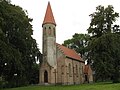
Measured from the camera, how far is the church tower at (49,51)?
4747 centimetres

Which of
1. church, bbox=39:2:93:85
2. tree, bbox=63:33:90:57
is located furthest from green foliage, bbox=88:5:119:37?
tree, bbox=63:33:90:57

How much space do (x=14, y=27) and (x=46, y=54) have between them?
1519 centimetres

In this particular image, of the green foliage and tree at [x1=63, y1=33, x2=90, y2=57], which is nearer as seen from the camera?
the green foliage

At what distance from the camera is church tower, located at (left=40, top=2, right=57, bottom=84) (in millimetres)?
47469

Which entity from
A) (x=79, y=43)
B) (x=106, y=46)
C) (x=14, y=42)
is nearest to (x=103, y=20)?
(x=106, y=46)

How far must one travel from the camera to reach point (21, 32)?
36.3 metres

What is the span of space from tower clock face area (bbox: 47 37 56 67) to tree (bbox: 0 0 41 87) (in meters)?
3.54

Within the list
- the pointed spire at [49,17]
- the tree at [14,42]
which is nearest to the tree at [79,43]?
the pointed spire at [49,17]

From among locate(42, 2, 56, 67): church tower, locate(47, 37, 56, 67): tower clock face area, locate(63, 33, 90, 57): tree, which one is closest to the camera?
locate(47, 37, 56, 67): tower clock face area

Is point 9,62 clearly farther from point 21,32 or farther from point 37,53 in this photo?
point 37,53

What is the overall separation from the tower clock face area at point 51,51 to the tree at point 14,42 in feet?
11.6

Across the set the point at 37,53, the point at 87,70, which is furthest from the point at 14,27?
the point at 87,70

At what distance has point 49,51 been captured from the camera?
48469 millimetres

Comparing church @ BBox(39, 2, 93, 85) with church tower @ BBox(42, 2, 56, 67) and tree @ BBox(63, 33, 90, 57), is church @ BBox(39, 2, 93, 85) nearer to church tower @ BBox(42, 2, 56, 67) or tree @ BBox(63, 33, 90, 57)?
church tower @ BBox(42, 2, 56, 67)
